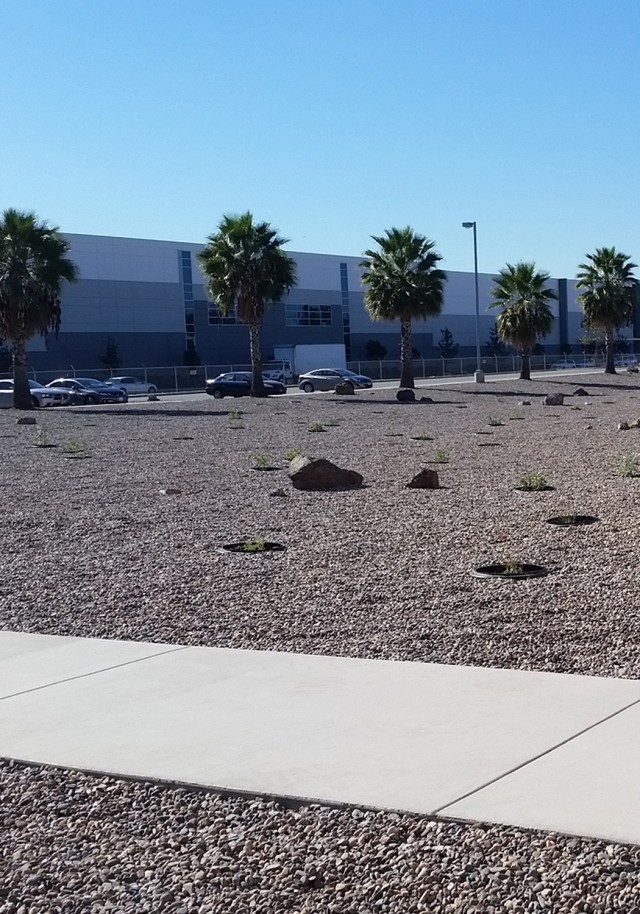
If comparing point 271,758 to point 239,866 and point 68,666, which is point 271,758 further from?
point 68,666

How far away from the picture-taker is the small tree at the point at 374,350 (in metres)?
107

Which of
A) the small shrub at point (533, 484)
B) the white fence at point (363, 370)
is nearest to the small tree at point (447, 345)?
the white fence at point (363, 370)

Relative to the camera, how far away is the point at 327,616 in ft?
29.5

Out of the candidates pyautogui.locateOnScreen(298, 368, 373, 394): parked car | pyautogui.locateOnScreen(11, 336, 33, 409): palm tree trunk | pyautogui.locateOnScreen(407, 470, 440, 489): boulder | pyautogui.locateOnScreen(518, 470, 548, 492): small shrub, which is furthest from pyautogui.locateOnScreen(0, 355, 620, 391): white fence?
pyautogui.locateOnScreen(518, 470, 548, 492): small shrub

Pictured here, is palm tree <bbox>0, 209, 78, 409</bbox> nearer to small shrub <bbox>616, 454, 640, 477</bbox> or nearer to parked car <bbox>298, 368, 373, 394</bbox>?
parked car <bbox>298, 368, 373, 394</bbox>

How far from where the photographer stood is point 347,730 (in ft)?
20.0

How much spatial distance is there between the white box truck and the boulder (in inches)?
2955

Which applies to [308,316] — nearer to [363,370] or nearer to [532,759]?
[363,370]

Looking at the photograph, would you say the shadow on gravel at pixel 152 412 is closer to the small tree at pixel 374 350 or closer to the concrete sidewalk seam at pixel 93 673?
the concrete sidewalk seam at pixel 93 673

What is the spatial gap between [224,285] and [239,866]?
5317 cm

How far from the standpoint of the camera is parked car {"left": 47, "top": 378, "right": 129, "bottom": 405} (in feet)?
198

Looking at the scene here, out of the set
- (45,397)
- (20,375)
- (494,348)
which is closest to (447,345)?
(494,348)

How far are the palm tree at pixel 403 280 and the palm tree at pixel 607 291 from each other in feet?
62.2

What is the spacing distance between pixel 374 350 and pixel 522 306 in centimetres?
3545
